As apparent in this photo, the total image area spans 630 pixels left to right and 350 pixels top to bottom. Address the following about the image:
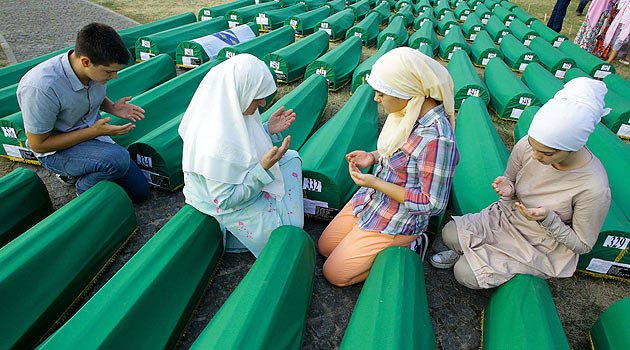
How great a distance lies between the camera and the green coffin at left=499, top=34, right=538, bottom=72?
6969 millimetres

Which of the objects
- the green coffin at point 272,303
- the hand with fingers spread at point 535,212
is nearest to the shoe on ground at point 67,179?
the green coffin at point 272,303

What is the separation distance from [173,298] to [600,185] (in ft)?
Result: 7.70

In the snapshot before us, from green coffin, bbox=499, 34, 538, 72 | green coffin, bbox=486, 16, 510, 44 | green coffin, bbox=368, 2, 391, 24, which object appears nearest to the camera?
green coffin, bbox=499, 34, 538, 72

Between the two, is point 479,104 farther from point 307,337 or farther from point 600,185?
point 307,337

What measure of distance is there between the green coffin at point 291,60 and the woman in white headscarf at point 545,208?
12.6ft

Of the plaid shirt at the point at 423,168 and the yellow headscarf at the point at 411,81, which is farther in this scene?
the plaid shirt at the point at 423,168

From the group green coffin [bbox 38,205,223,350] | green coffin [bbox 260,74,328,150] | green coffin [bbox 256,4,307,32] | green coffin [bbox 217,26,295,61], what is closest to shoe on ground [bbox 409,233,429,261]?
green coffin [bbox 38,205,223,350]

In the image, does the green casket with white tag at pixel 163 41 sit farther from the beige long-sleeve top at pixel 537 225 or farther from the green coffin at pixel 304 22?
the beige long-sleeve top at pixel 537 225

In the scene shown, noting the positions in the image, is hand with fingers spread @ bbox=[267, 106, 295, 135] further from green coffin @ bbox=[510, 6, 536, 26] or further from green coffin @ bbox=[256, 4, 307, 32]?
green coffin @ bbox=[510, 6, 536, 26]

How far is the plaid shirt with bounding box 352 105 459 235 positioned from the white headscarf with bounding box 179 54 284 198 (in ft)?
2.81

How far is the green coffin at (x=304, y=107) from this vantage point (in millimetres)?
4038

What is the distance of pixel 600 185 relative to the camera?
2047 mm

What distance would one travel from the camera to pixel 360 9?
408 inches

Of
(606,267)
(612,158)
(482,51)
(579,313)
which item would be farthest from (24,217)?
(482,51)
